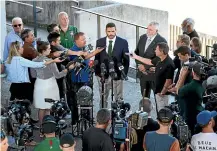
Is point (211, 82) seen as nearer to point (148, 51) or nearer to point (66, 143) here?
point (148, 51)

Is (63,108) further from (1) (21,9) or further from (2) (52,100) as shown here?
(1) (21,9)

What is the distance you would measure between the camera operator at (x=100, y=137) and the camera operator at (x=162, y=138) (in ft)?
1.54

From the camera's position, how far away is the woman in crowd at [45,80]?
10.4 metres

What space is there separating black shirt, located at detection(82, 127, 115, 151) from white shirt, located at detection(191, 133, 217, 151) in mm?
1067

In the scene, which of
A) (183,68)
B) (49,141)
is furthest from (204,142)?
(183,68)

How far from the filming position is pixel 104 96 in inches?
447

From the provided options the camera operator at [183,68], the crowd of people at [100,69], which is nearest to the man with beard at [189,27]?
the crowd of people at [100,69]

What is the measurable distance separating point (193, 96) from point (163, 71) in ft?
4.44

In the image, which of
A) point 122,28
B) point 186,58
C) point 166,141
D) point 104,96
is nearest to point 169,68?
point 186,58

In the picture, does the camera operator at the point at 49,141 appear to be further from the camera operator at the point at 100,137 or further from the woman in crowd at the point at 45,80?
the woman in crowd at the point at 45,80

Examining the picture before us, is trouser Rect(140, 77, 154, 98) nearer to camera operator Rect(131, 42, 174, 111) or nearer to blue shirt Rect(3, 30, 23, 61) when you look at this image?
camera operator Rect(131, 42, 174, 111)

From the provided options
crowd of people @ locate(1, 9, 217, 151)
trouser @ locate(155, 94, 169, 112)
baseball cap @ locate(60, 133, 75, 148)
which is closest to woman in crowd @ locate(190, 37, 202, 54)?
crowd of people @ locate(1, 9, 217, 151)

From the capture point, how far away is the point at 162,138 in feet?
25.6

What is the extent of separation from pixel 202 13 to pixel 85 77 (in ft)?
30.1
